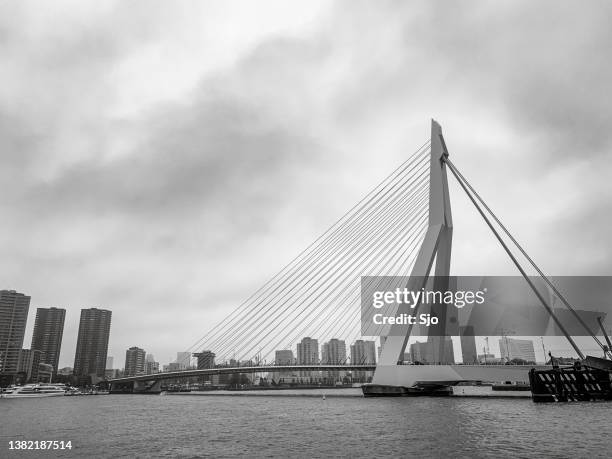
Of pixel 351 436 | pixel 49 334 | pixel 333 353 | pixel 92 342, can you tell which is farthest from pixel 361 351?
pixel 49 334

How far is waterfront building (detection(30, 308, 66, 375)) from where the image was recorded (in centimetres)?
15650

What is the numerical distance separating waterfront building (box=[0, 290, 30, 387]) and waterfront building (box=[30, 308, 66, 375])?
27.0 meters

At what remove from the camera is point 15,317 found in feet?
426

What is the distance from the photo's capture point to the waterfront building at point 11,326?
4754 inches

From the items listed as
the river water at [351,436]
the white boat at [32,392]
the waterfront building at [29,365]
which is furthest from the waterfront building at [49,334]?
the river water at [351,436]

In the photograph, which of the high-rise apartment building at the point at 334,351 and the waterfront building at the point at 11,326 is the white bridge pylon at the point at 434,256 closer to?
the high-rise apartment building at the point at 334,351

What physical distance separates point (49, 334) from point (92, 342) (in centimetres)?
1801

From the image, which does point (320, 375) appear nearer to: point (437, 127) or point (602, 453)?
point (437, 127)

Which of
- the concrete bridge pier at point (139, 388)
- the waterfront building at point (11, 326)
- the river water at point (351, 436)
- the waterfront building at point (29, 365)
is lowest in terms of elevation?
the concrete bridge pier at point (139, 388)

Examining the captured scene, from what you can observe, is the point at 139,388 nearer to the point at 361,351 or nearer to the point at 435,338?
the point at 361,351

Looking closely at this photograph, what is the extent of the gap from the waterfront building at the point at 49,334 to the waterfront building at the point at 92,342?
366 inches

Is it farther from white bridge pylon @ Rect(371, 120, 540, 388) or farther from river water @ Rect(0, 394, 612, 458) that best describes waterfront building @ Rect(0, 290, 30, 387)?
white bridge pylon @ Rect(371, 120, 540, 388)

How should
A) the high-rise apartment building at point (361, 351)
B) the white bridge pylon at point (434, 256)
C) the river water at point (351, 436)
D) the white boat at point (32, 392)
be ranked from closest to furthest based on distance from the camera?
the river water at point (351, 436), the white bridge pylon at point (434, 256), the white boat at point (32, 392), the high-rise apartment building at point (361, 351)

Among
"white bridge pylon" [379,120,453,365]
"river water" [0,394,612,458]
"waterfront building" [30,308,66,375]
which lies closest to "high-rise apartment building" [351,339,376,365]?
"white bridge pylon" [379,120,453,365]
